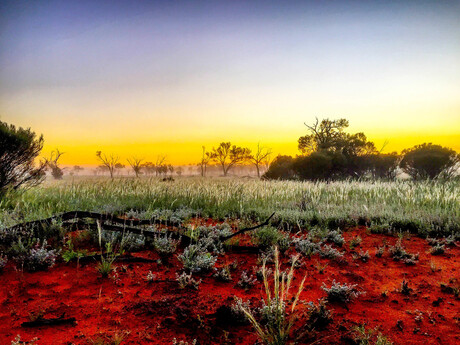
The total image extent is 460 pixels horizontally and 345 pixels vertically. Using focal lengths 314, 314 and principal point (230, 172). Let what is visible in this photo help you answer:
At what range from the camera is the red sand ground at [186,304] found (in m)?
3.08

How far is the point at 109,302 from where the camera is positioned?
3662 millimetres

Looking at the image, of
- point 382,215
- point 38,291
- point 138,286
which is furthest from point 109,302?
point 382,215

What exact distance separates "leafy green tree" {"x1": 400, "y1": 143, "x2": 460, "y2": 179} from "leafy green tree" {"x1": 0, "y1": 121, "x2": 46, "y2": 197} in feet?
102

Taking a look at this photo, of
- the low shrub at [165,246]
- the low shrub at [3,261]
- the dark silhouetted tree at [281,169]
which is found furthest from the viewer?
the dark silhouetted tree at [281,169]

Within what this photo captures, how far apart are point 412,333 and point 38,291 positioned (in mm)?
4346

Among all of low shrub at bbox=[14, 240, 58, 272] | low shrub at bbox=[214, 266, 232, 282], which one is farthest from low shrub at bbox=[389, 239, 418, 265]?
low shrub at bbox=[14, 240, 58, 272]

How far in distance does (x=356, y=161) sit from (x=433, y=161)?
7.15 meters

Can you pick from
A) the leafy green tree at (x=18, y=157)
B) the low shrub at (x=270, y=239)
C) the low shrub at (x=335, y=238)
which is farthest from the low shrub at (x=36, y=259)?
the leafy green tree at (x=18, y=157)

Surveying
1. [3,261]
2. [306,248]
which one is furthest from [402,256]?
[3,261]

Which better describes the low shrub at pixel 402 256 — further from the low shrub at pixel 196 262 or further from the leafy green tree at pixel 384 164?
the leafy green tree at pixel 384 164

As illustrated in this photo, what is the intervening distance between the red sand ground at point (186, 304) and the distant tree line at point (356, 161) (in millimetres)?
26166

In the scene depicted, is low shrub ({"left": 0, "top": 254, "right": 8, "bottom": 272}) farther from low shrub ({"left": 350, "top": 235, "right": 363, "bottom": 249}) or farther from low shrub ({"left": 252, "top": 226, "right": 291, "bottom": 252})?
low shrub ({"left": 350, "top": 235, "right": 363, "bottom": 249})

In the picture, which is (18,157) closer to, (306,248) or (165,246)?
(165,246)

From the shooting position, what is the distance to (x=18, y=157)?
11.3m
